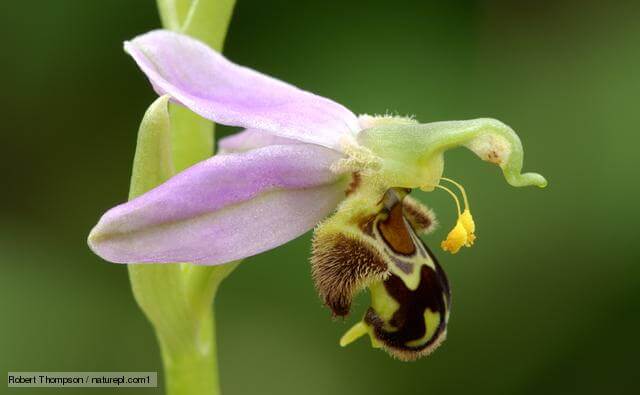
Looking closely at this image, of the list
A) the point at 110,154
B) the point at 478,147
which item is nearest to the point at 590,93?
the point at 110,154

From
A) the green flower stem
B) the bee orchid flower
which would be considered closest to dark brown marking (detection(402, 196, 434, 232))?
the bee orchid flower

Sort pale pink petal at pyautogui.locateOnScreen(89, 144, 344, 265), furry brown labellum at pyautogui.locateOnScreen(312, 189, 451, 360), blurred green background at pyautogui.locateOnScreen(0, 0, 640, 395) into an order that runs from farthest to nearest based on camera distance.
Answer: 1. blurred green background at pyautogui.locateOnScreen(0, 0, 640, 395)
2. furry brown labellum at pyautogui.locateOnScreen(312, 189, 451, 360)
3. pale pink petal at pyautogui.locateOnScreen(89, 144, 344, 265)

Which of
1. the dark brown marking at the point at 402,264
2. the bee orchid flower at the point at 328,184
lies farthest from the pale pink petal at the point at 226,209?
the dark brown marking at the point at 402,264

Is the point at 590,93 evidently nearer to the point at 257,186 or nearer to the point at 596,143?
the point at 596,143

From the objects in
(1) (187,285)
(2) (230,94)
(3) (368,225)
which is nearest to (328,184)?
(3) (368,225)

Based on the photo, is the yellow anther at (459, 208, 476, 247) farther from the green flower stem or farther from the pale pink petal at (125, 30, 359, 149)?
the green flower stem

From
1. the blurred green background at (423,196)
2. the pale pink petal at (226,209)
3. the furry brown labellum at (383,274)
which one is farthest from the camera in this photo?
the blurred green background at (423,196)

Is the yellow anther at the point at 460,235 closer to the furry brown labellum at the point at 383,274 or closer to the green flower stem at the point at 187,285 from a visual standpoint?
the furry brown labellum at the point at 383,274
